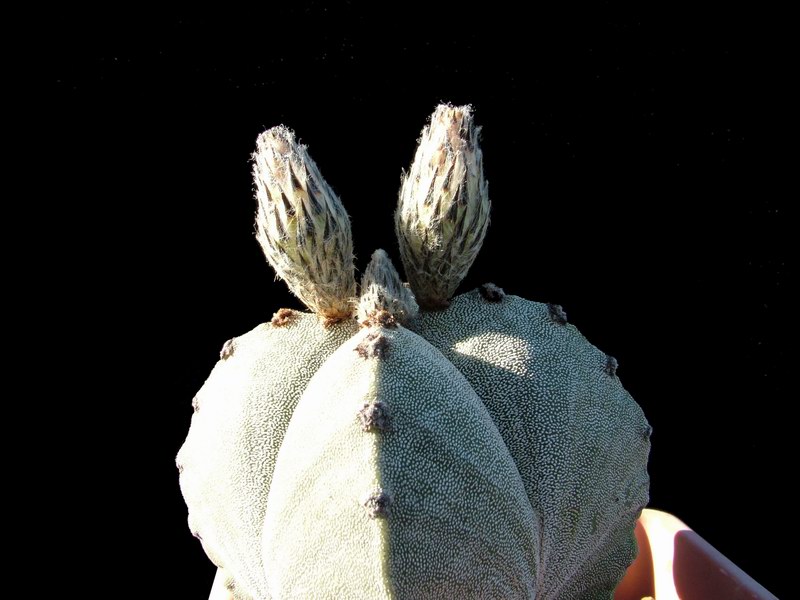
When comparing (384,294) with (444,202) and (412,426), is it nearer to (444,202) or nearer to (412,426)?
(444,202)

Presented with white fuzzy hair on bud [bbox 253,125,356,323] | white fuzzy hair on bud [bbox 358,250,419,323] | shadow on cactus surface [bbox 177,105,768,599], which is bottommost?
shadow on cactus surface [bbox 177,105,768,599]

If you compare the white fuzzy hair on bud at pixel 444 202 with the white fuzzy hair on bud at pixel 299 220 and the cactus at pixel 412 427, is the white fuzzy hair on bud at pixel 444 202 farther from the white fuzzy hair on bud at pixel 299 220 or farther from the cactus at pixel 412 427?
the white fuzzy hair on bud at pixel 299 220

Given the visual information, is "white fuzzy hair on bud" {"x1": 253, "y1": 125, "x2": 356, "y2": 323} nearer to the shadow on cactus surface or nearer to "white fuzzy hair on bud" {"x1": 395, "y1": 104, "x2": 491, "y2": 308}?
the shadow on cactus surface

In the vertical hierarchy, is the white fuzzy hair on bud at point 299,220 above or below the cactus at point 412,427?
above

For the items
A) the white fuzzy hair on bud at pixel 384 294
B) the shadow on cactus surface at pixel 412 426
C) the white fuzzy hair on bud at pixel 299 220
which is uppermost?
the white fuzzy hair on bud at pixel 299 220

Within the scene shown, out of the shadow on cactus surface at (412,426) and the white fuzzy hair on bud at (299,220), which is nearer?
the shadow on cactus surface at (412,426)

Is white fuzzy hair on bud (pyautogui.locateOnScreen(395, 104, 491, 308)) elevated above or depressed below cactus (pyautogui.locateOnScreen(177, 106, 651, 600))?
above

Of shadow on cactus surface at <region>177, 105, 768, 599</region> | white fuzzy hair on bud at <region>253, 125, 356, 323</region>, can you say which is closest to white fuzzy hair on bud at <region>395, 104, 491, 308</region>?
shadow on cactus surface at <region>177, 105, 768, 599</region>

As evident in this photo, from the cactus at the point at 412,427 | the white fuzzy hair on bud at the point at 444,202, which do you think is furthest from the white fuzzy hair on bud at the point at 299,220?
the white fuzzy hair on bud at the point at 444,202

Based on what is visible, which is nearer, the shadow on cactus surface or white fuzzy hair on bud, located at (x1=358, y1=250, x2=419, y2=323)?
the shadow on cactus surface
